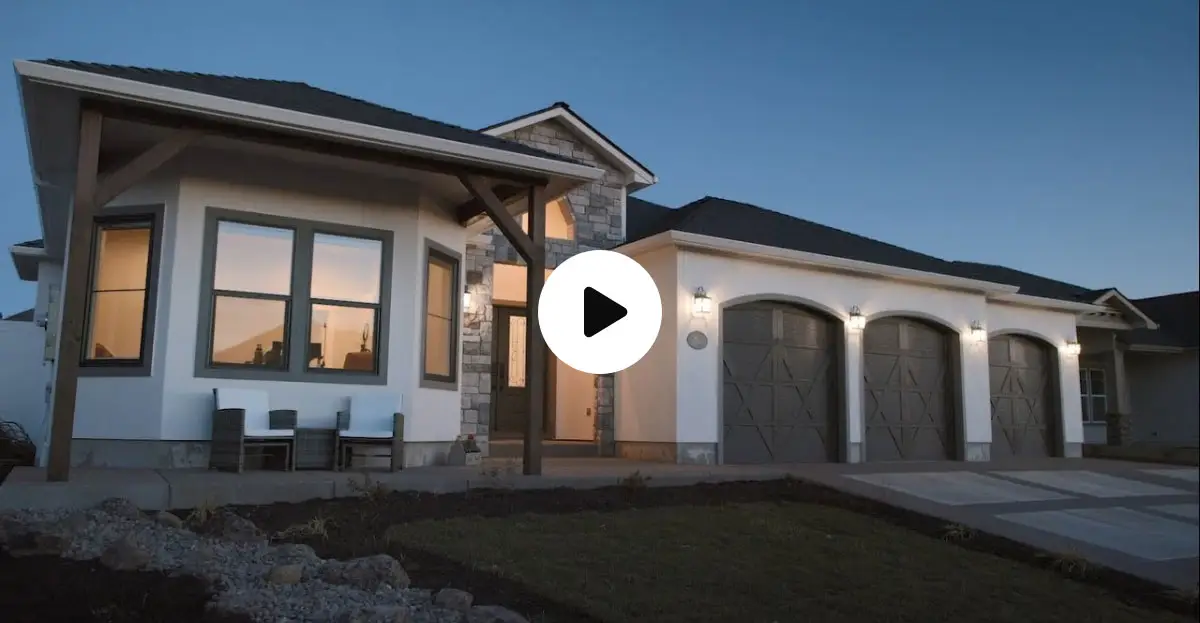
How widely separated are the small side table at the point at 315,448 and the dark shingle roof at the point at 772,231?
5.61 meters

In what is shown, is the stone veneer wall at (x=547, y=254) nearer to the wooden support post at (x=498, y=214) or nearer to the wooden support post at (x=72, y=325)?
the wooden support post at (x=498, y=214)

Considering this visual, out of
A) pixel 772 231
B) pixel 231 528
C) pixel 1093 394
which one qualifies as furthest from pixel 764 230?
pixel 1093 394

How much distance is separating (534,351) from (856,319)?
6.98 metres

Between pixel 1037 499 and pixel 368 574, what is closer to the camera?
pixel 368 574

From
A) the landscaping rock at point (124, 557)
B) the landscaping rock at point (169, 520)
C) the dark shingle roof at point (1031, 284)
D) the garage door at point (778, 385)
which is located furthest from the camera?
the dark shingle roof at point (1031, 284)

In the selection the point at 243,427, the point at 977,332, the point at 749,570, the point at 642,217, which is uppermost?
the point at 642,217

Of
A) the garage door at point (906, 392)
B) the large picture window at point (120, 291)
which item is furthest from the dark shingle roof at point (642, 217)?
the large picture window at point (120, 291)

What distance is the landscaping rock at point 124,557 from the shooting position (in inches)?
182

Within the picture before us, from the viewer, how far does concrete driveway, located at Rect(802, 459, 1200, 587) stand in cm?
677

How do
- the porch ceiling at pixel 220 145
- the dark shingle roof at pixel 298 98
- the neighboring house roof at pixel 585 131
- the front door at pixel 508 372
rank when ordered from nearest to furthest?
the porch ceiling at pixel 220 145
the dark shingle roof at pixel 298 98
the neighboring house roof at pixel 585 131
the front door at pixel 508 372

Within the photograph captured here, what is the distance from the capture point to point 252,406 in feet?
26.8

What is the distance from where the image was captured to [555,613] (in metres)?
4.31

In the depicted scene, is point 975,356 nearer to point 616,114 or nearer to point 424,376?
point 424,376

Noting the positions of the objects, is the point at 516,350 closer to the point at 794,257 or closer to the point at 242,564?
the point at 794,257
